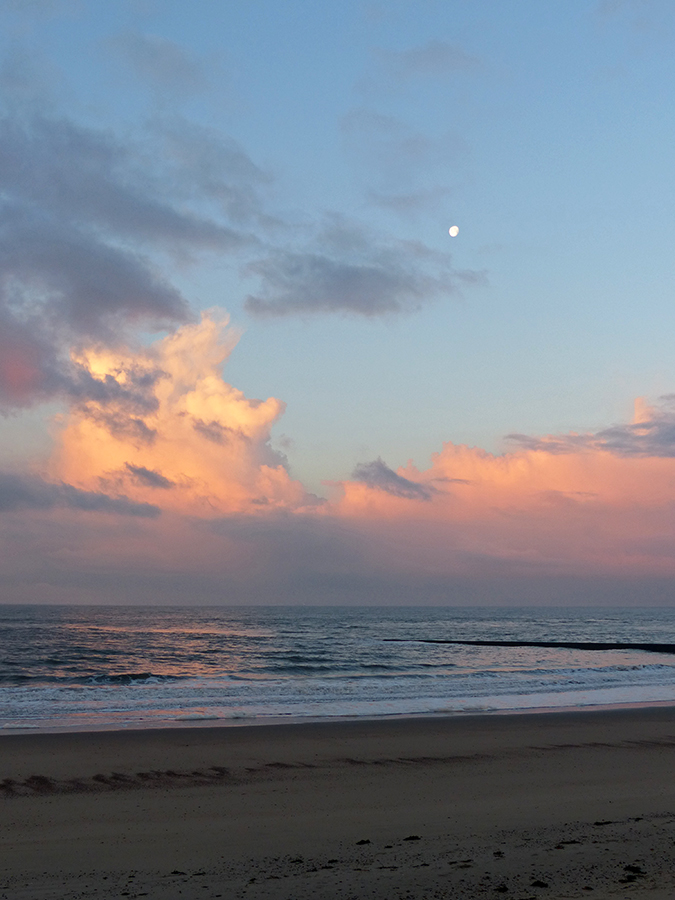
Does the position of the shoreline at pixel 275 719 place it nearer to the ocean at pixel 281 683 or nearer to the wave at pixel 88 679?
the ocean at pixel 281 683

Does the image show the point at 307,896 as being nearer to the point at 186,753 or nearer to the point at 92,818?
the point at 92,818

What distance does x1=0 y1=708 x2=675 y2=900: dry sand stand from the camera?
674cm

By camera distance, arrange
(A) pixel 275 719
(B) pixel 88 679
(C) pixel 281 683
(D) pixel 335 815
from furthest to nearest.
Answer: (B) pixel 88 679, (C) pixel 281 683, (A) pixel 275 719, (D) pixel 335 815

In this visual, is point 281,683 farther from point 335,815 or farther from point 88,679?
point 335,815

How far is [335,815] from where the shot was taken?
9367 millimetres

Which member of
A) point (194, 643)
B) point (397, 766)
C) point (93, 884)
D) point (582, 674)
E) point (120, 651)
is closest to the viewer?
point (93, 884)

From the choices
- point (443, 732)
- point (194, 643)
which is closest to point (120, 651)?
point (194, 643)

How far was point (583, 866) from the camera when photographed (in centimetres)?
704

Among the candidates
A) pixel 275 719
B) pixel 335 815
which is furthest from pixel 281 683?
pixel 335 815

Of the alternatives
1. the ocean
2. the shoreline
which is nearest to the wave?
the ocean

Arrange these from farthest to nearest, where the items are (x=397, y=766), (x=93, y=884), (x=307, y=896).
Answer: (x=397, y=766) → (x=93, y=884) → (x=307, y=896)

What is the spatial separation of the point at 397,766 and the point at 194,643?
156 feet

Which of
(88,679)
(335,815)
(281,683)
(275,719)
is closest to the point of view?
(335,815)

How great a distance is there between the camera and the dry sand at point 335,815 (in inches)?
265
